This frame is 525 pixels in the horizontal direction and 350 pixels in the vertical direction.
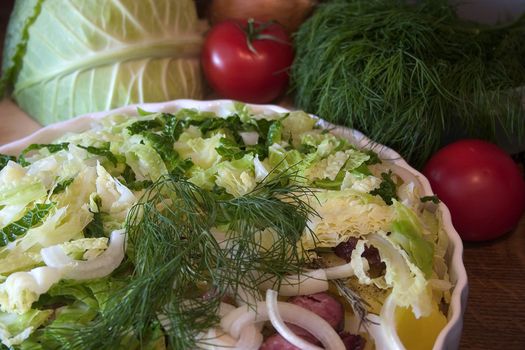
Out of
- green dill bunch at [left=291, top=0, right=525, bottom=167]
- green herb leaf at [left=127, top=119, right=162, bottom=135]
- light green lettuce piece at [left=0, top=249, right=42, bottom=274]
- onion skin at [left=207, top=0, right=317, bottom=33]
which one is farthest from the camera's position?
onion skin at [left=207, top=0, right=317, bottom=33]

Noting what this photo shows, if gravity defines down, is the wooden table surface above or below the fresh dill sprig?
below

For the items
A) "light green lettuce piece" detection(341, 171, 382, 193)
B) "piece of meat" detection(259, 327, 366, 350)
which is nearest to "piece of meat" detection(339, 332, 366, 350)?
"piece of meat" detection(259, 327, 366, 350)

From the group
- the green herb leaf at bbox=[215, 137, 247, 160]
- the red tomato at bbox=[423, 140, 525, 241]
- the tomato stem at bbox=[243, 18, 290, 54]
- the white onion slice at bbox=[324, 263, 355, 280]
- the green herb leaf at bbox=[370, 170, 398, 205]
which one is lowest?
the red tomato at bbox=[423, 140, 525, 241]

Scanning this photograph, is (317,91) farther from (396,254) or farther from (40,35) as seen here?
(40,35)

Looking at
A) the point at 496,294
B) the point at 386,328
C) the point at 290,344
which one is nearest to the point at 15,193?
the point at 290,344

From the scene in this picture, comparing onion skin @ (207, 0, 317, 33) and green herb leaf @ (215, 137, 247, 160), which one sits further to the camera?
onion skin @ (207, 0, 317, 33)

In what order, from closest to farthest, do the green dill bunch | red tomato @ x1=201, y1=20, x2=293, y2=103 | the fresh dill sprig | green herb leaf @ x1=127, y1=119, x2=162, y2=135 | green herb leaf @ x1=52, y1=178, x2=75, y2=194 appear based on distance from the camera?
the fresh dill sprig, green herb leaf @ x1=52, y1=178, x2=75, y2=194, green herb leaf @ x1=127, y1=119, x2=162, y2=135, the green dill bunch, red tomato @ x1=201, y1=20, x2=293, y2=103

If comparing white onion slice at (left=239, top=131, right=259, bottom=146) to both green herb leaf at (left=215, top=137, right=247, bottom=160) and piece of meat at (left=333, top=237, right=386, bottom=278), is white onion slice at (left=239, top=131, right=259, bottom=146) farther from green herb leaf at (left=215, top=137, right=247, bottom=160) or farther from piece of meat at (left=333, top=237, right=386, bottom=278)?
piece of meat at (left=333, top=237, right=386, bottom=278)
